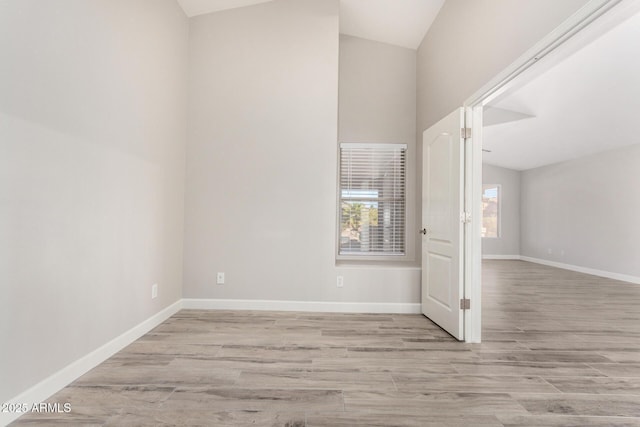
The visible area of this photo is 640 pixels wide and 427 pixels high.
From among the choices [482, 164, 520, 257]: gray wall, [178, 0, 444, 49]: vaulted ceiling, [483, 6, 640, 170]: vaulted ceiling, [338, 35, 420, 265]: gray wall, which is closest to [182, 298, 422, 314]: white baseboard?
[338, 35, 420, 265]: gray wall

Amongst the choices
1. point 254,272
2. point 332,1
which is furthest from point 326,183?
point 332,1

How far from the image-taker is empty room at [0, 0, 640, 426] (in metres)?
1.77

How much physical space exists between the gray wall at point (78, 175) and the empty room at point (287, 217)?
0.05 ft

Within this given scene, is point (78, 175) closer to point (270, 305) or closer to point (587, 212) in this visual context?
point (270, 305)

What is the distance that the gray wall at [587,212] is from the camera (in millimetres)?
6383

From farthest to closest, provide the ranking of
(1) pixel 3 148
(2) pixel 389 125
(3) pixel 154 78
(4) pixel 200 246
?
(2) pixel 389 125, (4) pixel 200 246, (3) pixel 154 78, (1) pixel 3 148

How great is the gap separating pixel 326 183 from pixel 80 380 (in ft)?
8.79

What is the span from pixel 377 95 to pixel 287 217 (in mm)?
2175

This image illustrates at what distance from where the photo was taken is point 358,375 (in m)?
2.19

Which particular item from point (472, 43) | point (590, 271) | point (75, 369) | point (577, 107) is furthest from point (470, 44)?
point (590, 271)

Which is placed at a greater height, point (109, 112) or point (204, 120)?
point (204, 120)

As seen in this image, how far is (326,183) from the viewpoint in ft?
12.0

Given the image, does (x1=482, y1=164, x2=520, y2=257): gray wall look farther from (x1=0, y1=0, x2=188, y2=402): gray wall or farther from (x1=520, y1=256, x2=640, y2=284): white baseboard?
(x1=0, y1=0, x2=188, y2=402): gray wall

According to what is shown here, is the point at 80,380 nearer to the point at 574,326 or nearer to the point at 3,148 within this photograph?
the point at 3,148
